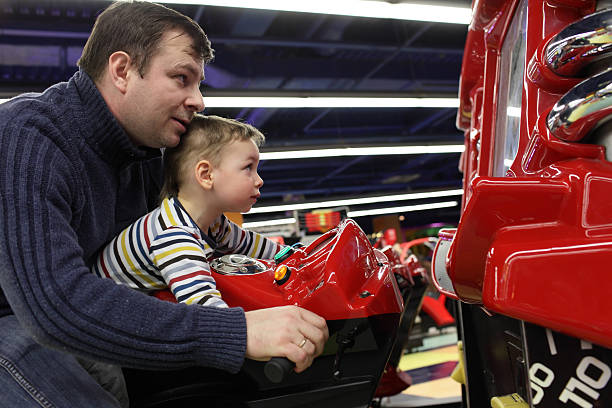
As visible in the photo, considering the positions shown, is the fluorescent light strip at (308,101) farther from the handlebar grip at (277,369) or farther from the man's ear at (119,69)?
the handlebar grip at (277,369)

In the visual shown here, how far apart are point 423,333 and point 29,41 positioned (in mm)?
5558

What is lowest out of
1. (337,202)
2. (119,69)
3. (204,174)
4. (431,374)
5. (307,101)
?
(337,202)

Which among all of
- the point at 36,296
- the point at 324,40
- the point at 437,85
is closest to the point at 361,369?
the point at 36,296

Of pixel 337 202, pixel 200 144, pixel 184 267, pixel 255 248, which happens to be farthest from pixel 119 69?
Result: pixel 337 202

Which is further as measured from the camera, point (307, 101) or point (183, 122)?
point (307, 101)

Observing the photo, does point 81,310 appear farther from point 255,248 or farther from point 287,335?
point 255,248

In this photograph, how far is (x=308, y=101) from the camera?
4.96 metres

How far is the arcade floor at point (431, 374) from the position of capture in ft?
9.27

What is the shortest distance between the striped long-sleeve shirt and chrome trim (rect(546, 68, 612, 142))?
61 cm

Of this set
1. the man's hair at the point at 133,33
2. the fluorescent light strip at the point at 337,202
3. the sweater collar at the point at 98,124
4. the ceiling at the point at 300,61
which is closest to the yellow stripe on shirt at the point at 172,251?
the sweater collar at the point at 98,124

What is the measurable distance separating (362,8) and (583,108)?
10.5 feet

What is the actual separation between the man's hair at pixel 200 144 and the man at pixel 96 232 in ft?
0.15

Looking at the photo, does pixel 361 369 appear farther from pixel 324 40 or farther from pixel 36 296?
pixel 324 40

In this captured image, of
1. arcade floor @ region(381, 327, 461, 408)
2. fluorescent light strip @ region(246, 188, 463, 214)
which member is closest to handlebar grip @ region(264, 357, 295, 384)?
arcade floor @ region(381, 327, 461, 408)
